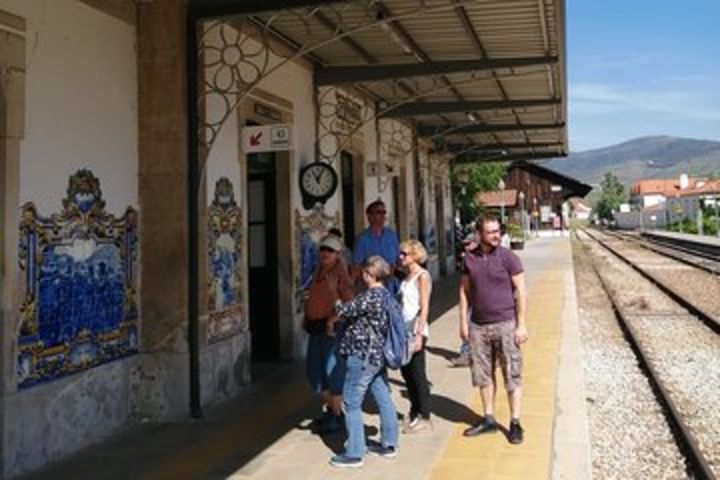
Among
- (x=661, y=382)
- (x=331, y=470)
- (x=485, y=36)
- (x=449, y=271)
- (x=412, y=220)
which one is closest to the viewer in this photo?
(x=331, y=470)

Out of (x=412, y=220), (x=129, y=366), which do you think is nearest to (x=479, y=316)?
(x=129, y=366)

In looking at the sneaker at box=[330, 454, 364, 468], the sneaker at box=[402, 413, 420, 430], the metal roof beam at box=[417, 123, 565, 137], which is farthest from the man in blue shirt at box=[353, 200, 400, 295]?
the metal roof beam at box=[417, 123, 565, 137]

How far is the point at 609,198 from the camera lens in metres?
146

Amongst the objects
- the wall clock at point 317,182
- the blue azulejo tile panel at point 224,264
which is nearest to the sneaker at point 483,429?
the blue azulejo tile panel at point 224,264

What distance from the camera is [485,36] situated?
9828mm

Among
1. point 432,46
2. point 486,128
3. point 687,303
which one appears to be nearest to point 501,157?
point 486,128

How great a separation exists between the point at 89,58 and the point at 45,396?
257 centimetres

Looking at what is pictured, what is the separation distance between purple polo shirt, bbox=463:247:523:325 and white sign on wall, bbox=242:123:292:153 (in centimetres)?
266

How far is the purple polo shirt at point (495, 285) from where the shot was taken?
6.11 metres

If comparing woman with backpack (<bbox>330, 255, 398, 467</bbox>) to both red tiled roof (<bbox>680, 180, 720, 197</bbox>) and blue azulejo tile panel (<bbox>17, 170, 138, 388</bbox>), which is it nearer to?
blue azulejo tile panel (<bbox>17, 170, 138, 388</bbox>)

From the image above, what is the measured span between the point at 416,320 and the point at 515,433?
1104 mm

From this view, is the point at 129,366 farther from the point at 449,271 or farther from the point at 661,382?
the point at 449,271

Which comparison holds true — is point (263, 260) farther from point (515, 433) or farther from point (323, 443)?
point (515, 433)

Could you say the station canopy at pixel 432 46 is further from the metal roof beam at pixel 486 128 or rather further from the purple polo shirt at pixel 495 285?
the metal roof beam at pixel 486 128
